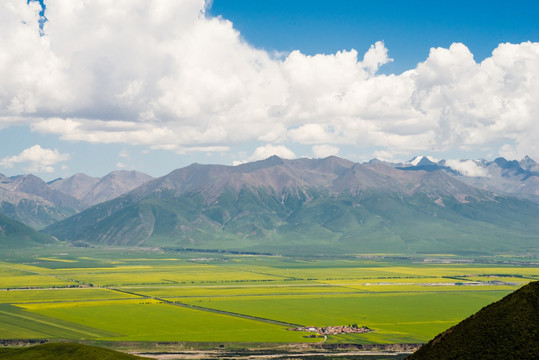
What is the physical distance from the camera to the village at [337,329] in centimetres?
16100

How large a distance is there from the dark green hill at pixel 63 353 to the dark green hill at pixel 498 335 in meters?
54.7

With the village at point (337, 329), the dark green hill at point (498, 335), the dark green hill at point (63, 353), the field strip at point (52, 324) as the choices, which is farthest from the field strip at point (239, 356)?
the dark green hill at point (498, 335)

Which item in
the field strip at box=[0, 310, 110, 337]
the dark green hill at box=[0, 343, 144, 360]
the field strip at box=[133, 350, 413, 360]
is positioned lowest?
the field strip at box=[133, 350, 413, 360]

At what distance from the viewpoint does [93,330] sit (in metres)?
161

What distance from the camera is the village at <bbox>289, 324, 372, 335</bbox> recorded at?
6339 inches

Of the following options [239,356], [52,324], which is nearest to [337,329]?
[239,356]

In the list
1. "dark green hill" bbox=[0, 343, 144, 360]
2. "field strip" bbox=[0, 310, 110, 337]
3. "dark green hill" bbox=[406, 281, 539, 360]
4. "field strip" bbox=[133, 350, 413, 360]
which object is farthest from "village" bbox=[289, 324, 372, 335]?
"dark green hill" bbox=[406, 281, 539, 360]

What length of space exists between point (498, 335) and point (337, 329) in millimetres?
97960

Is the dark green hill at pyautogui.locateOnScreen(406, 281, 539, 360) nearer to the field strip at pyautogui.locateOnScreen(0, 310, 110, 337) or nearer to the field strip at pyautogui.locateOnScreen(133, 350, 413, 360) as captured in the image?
the field strip at pyautogui.locateOnScreen(133, 350, 413, 360)

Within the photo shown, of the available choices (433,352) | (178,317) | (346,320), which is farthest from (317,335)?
(433,352)

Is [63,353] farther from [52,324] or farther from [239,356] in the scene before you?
[52,324]

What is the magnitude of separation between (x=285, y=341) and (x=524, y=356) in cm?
8959

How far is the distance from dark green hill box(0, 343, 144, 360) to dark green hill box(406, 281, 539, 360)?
54688mm

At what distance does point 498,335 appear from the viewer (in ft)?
224
